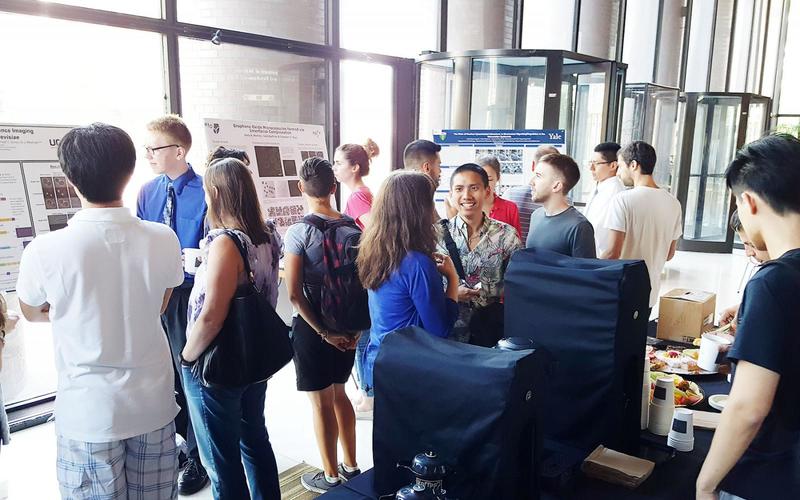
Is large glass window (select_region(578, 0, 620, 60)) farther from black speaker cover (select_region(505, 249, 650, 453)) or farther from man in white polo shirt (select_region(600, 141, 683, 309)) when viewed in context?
black speaker cover (select_region(505, 249, 650, 453))

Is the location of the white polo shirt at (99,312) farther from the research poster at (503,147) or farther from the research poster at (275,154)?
the research poster at (503,147)

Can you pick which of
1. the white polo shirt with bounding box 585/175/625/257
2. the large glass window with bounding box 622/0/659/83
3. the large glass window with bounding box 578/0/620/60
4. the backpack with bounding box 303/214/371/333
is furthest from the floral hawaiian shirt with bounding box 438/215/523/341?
the large glass window with bounding box 622/0/659/83

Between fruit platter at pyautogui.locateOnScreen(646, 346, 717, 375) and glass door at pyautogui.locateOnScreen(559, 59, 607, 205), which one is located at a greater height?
glass door at pyautogui.locateOnScreen(559, 59, 607, 205)

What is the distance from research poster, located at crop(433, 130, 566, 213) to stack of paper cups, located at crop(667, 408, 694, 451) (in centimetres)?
324

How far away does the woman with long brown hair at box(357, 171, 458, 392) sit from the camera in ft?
6.43

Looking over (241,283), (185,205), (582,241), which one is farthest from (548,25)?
(241,283)

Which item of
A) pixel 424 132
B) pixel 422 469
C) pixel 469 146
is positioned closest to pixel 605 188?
pixel 469 146

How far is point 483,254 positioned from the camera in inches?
96.7

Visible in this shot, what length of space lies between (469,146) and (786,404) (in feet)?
12.4

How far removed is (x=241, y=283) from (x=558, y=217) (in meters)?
1.48

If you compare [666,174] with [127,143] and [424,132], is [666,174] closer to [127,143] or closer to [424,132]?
[424,132]

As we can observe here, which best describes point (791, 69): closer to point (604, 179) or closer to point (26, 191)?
point (604, 179)

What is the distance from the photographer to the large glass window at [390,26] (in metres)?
4.72

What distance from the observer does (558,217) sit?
2693 millimetres
